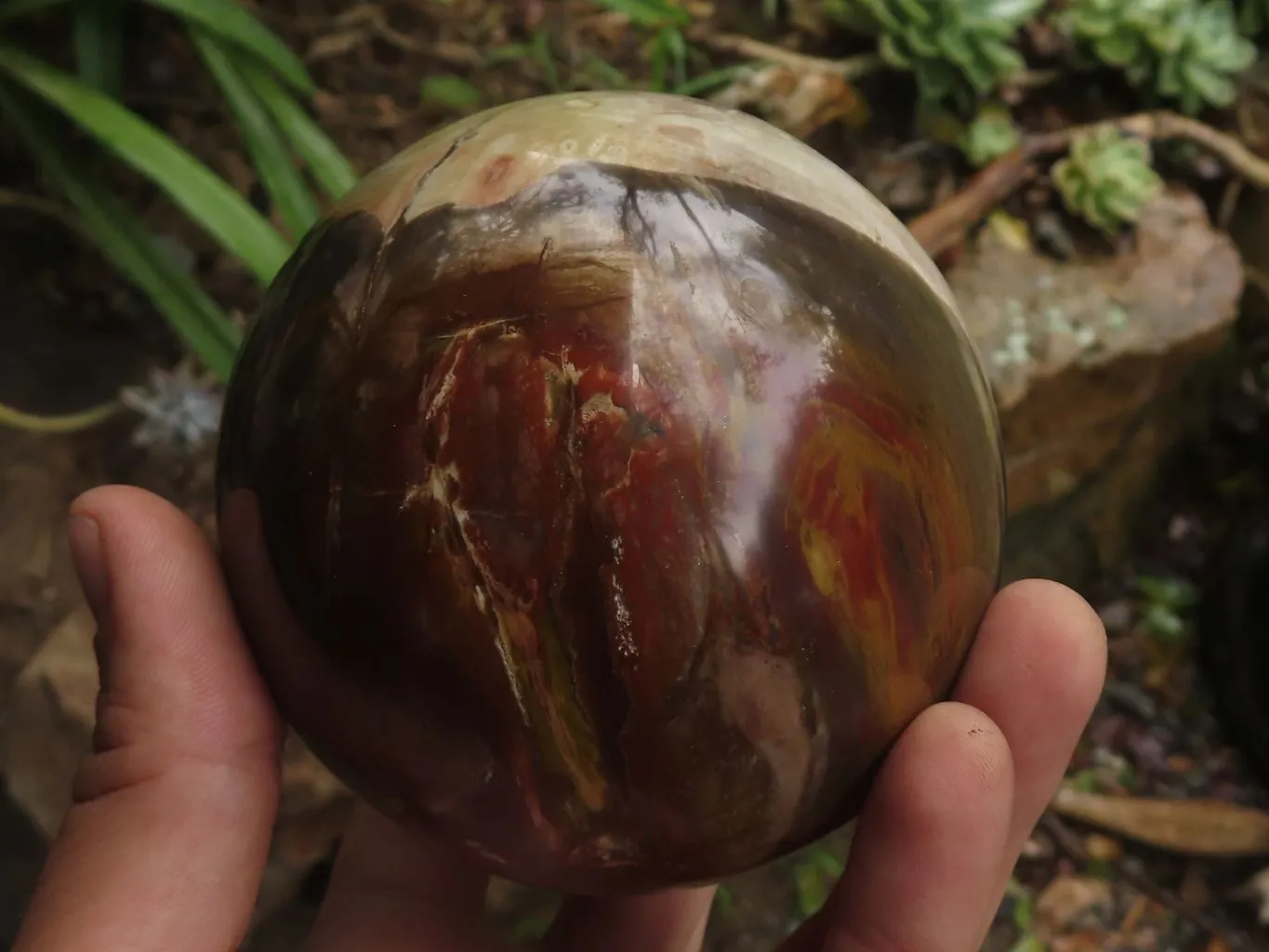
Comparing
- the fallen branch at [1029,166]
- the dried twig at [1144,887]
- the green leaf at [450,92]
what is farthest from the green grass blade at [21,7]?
the dried twig at [1144,887]

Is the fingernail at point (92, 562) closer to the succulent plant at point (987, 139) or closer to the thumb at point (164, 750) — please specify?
the thumb at point (164, 750)

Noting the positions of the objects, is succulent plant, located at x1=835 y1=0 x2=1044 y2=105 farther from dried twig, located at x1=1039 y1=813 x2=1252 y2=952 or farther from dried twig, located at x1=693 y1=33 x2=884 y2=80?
dried twig, located at x1=1039 y1=813 x2=1252 y2=952

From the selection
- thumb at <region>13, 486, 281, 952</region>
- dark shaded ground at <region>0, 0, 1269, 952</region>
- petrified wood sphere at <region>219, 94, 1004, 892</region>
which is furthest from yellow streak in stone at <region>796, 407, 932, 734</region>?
dark shaded ground at <region>0, 0, 1269, 952</region>

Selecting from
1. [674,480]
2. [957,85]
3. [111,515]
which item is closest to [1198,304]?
[957,85]

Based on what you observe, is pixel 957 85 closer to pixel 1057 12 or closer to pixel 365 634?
pixel 1057 12

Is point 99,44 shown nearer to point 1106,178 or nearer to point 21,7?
point 21,7

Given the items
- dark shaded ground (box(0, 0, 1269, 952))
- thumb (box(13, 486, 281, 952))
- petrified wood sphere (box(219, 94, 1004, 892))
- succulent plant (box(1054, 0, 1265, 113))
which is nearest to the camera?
petrified wood sphere (box(219, 94, 1004, 892))
